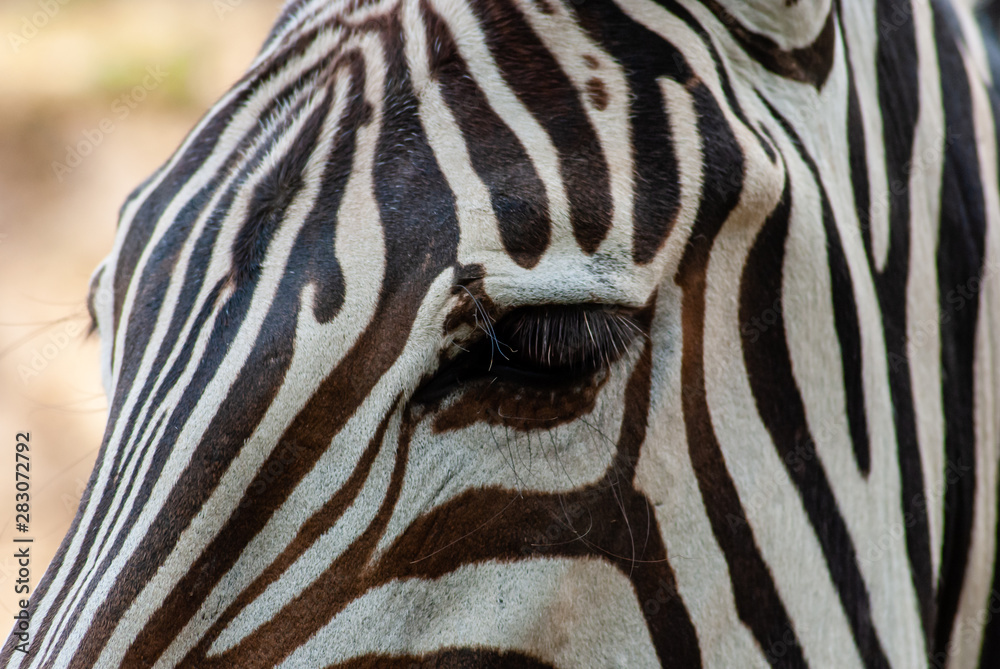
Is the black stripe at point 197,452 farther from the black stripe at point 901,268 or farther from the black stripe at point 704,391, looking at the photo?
the black stripe at point 901,268

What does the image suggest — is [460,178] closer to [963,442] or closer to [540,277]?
[540,277]

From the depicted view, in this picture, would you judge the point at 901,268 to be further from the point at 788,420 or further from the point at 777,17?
the point at 777,17

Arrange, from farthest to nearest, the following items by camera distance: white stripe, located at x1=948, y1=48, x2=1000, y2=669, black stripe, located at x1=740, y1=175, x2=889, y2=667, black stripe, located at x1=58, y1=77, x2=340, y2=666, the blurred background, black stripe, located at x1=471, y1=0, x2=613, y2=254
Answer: the blurred background, white stripe, located at x1=948, y1=48, x2=1000, y2=669, black stripe, located at x1=740, y1=175, x2=889, y2=667, black stripe, located at x1=471, y1=0, x2=613, y2=254, black stripe, located at x1=58, y1=77, x2=340, y2=666

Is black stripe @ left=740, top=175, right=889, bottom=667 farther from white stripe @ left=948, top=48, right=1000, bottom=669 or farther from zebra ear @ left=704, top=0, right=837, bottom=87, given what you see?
white stripe @ left=948, top=48, right=1000, bottom=669

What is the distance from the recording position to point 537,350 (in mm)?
1383

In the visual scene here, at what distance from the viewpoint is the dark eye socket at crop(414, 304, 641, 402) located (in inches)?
54.4

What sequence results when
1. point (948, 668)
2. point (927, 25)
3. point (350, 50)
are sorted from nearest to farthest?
point (350, 50) → point (948, 668) → point (927, 25)

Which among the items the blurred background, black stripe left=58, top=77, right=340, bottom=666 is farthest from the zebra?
the blurred background

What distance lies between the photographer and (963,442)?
75.3 inches

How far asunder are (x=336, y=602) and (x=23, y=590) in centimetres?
97

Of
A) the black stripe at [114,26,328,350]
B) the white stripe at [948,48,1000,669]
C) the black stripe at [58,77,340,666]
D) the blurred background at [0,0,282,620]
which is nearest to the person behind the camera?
the black stripe at [58,77,340,666]

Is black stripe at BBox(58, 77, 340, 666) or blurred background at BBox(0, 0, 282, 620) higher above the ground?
black stripe at BBox(58, 77, 340, 666)

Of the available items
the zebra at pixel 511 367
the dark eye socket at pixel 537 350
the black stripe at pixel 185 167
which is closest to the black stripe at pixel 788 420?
the zebra at pixel 511 367

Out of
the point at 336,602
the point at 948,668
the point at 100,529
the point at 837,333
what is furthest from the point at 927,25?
the point at 100,529
